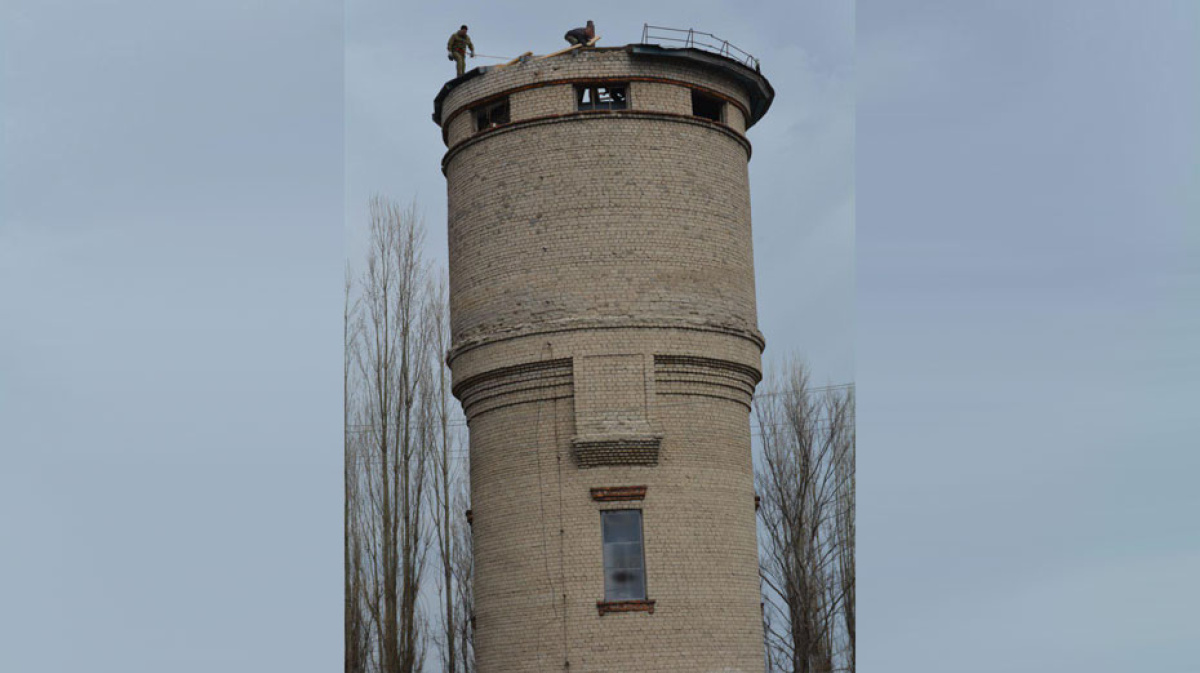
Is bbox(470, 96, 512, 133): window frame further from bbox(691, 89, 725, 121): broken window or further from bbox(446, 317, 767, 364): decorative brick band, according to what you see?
bbox(446, 317, 767, 364): decorative brick band

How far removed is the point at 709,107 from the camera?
20438 mm

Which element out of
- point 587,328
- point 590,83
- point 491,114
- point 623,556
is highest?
point 590,83

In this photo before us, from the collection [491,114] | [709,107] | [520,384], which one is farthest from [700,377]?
[491,114]

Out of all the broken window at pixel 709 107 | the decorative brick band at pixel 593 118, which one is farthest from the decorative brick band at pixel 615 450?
the broken window at pixel 709 107

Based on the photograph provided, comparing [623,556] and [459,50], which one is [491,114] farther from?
[623,556]

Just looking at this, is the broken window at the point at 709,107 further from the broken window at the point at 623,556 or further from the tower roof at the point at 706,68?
the broken window at the point at 623,556

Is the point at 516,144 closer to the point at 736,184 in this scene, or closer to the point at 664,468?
the point at 736,184

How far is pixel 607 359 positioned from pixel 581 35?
505 cm

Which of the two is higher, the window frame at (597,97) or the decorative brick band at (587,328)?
the window frame at (597,97)

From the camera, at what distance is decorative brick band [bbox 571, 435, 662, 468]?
720 inches

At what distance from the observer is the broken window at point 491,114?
20031 millimetres

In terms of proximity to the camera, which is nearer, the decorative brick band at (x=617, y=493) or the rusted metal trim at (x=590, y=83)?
the decorative brick band at (x=617, y=493)

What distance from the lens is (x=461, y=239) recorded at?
20031 mm

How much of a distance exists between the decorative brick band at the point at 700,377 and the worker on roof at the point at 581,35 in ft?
16.4
